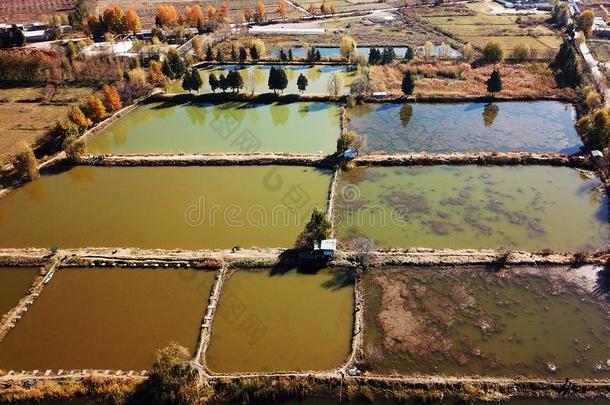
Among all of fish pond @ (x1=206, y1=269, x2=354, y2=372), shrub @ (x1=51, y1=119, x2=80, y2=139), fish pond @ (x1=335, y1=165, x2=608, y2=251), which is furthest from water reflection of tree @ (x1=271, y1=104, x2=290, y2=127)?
fish pond @ (x1=206, y1=269, x2=354, y2=372)

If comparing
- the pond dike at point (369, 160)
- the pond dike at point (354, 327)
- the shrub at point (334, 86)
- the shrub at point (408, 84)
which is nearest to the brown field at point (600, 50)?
the shrub at point (408, 84)

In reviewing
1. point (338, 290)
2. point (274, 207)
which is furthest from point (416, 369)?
point (274, 207)

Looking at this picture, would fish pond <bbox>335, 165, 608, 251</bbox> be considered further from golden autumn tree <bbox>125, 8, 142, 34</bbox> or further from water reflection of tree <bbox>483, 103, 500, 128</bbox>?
golden autumn tree <bbox>125, 8, 142, 34</bbox>

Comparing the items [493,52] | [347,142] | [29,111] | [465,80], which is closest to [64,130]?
[29,111]

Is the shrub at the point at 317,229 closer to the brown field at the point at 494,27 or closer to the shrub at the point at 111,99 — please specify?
the shrub at the point at 111,99

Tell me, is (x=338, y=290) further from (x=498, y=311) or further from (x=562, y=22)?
(x=562, y=22)

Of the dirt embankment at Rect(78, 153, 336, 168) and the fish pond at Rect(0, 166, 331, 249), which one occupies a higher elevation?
the dirt embankment at Rect(78, 153, 336, 168)
